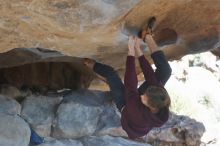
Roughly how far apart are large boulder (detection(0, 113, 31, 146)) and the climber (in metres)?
1.62

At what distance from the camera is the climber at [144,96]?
169 inches

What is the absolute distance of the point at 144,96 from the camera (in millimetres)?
4328

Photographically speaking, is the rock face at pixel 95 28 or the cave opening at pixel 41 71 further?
the cave opening at pixel 41 71

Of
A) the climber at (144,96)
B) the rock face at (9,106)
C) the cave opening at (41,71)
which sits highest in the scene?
the climber at (144,96)

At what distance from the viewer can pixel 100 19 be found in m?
4.23

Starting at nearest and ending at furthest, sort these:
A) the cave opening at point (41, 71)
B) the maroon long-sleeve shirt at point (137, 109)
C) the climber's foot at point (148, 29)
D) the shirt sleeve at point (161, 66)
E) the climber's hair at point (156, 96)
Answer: the climber's hair at point (156, 96)
the maroon long-sleeve shirt at point (137, 109)
the shirt sleeve at point (161, 66)
the climber's foot at point (148, 29)
the cave opening at point (41, 71)

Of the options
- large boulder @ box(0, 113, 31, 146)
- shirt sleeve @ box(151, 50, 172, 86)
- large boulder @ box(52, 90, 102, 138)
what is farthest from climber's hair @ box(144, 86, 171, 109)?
large boulder @ box(52, 90, 102, 138)

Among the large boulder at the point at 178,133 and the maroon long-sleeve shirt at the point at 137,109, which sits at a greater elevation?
the maroon long-sleeve shirt at the point at 137,109

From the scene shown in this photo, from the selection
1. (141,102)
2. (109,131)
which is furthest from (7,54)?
(141,102)

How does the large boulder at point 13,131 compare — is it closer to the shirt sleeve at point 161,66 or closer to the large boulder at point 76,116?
the large boulder at point 76,116

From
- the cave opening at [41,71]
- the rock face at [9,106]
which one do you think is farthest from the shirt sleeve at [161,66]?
the rock face at [9,106]

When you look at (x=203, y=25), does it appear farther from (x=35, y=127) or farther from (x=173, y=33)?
(x=35, y=127)

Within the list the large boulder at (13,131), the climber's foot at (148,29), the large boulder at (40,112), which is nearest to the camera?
the climber's foot at (148,29)

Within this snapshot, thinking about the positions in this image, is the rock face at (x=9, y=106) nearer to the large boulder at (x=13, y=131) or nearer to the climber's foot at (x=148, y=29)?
the large boulder at (x=13, y=131)
